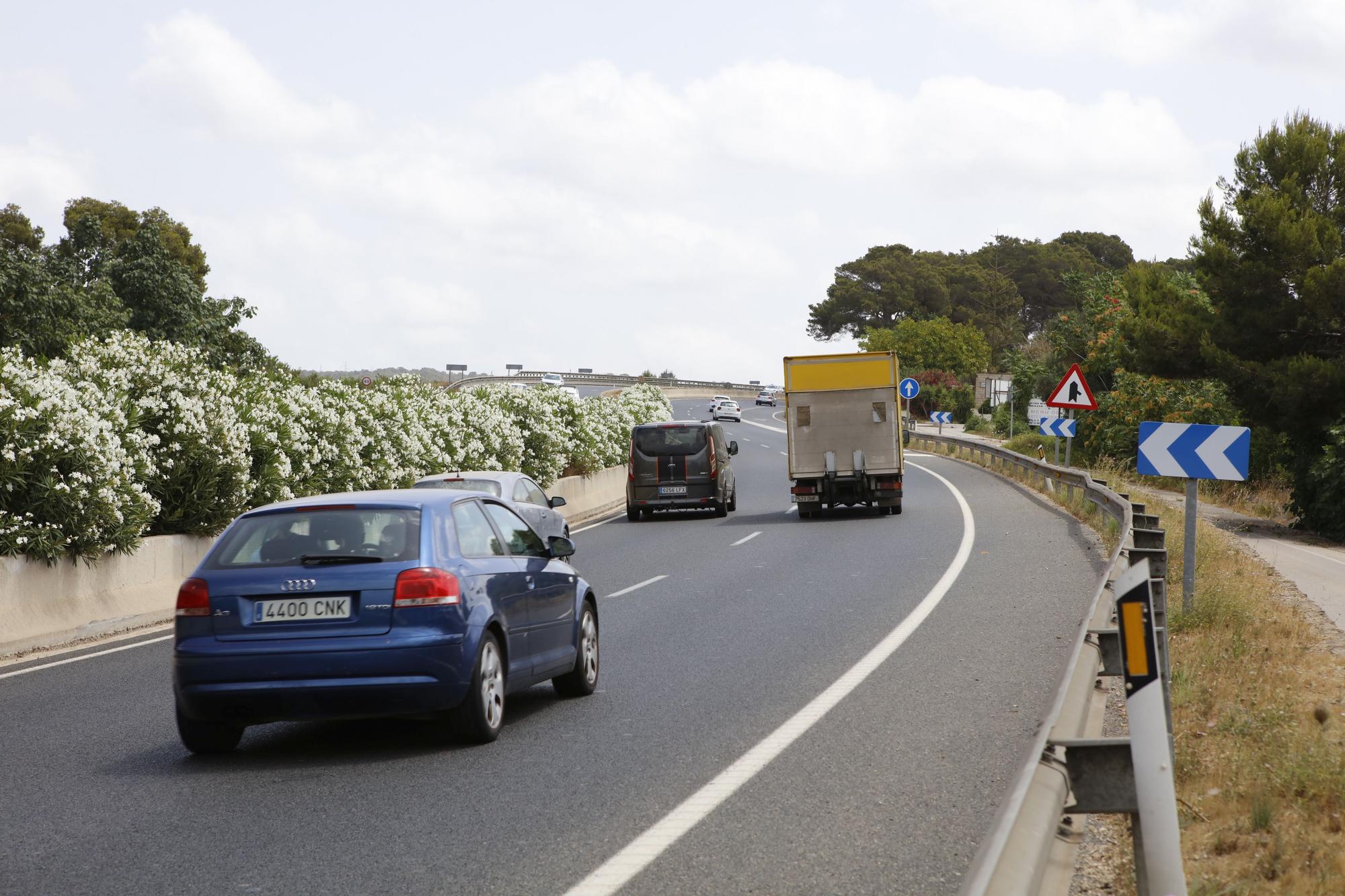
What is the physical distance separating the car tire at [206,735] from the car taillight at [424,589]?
49.4 inches

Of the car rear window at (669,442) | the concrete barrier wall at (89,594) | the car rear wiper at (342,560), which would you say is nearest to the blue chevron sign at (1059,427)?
the car rear window at (669,442)

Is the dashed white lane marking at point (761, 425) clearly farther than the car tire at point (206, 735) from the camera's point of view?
Yes

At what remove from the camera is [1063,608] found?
527 inches

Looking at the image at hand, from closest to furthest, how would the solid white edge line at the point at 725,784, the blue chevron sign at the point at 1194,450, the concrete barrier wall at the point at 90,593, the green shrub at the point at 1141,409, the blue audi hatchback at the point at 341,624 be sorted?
the solid white edge line at the point at 725,784, the blue audi hatchback at the point at 341,624, the blue chevron sign at the point at 1194,450, the concrete barrier wall at the point at 90,593, the green shrub at the point at 1141,409

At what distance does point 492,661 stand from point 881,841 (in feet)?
9.86

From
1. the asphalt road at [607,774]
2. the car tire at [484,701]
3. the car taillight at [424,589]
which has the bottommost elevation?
the asphalt road at [607,774]

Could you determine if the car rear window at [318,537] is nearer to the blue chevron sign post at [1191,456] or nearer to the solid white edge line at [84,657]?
the solid white edge line at [84,657]

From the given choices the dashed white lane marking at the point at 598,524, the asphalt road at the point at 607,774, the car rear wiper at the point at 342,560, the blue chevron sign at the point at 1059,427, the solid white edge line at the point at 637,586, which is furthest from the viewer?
the blue chevron sign at the point at 1059,427

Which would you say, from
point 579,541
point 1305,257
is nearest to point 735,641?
point 579,541

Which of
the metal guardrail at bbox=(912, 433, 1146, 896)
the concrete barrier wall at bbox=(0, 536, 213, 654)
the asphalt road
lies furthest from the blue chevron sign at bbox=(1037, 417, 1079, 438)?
the metal guardrail at bbox=(912, 433, 1146, 896)

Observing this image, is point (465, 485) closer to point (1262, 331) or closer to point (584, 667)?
point (584, 667)

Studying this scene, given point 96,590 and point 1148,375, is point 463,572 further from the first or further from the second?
point 1148,375

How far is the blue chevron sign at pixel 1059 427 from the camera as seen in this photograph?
32375mm

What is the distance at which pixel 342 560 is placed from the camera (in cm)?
782
